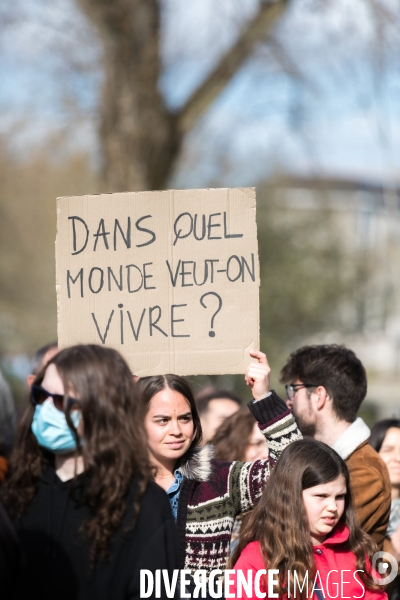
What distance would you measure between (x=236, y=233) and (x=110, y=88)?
8.94 m

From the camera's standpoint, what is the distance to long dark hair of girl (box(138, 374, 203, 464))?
138 inches

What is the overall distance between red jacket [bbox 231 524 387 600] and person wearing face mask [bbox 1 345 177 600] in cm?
80

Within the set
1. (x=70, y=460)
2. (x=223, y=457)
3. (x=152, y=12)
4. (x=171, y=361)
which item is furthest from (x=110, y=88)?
(x=70, y=460)

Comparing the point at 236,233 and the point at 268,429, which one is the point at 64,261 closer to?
the point at 236,233

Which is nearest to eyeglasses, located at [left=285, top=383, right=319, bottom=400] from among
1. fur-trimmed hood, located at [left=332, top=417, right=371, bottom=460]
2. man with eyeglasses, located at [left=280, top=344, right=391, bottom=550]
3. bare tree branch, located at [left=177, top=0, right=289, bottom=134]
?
man with eyeglasses, located at [left=280, top=344, right=391, bottom=550]

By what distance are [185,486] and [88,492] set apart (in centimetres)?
101

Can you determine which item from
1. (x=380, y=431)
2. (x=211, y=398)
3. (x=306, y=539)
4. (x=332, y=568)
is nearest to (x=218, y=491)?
(x=306, y=539)

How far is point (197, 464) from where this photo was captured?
3414mm

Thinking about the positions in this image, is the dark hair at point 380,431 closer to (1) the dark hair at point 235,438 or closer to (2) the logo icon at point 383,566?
(1) the dark hair at point 235,438

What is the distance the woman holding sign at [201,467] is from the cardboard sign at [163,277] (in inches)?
5.4

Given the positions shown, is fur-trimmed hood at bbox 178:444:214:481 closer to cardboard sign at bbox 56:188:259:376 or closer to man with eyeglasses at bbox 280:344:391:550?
cardboard sign at bbox 56:188:259:376

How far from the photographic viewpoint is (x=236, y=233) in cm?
352

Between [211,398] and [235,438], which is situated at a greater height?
[211,398]

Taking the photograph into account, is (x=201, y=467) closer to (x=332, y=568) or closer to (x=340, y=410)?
(x=332, y=568)
